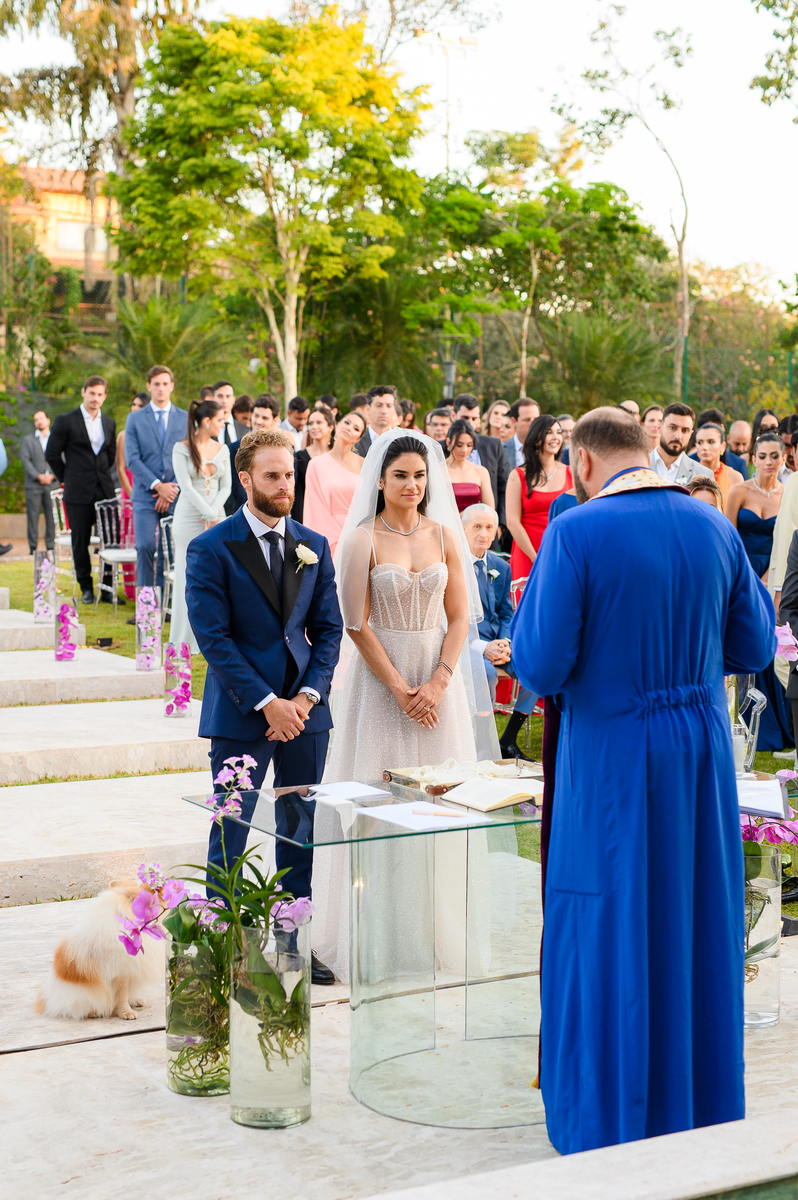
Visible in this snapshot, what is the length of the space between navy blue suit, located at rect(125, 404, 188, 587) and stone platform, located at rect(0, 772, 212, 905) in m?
4.41

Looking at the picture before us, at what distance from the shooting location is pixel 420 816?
3.01 metres

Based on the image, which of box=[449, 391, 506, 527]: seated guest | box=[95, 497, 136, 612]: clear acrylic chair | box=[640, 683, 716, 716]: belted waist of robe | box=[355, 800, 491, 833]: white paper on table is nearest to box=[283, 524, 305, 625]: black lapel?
box=[355, 800, 491, 833]: white paper on table

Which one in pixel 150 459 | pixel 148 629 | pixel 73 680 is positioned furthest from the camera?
pixel 150 459

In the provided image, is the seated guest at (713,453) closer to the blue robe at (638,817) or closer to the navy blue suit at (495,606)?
the navy blue suit at (495,606)

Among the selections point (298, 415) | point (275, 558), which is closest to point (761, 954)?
point (275, 558)

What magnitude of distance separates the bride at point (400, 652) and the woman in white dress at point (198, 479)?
4459 mm

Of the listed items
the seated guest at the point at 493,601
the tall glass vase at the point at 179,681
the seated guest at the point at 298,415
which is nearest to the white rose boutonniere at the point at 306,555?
the seated guest at the point at 493,601

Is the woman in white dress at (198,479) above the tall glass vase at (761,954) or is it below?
above

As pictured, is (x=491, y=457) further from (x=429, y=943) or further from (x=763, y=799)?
(x=429, y=943)

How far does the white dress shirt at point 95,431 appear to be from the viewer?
11.9 meters

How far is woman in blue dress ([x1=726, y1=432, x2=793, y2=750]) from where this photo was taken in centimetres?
752

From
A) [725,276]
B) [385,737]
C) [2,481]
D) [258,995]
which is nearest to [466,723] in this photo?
[385,737]

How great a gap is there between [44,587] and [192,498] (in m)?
2.06

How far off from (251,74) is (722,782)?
20660mm
